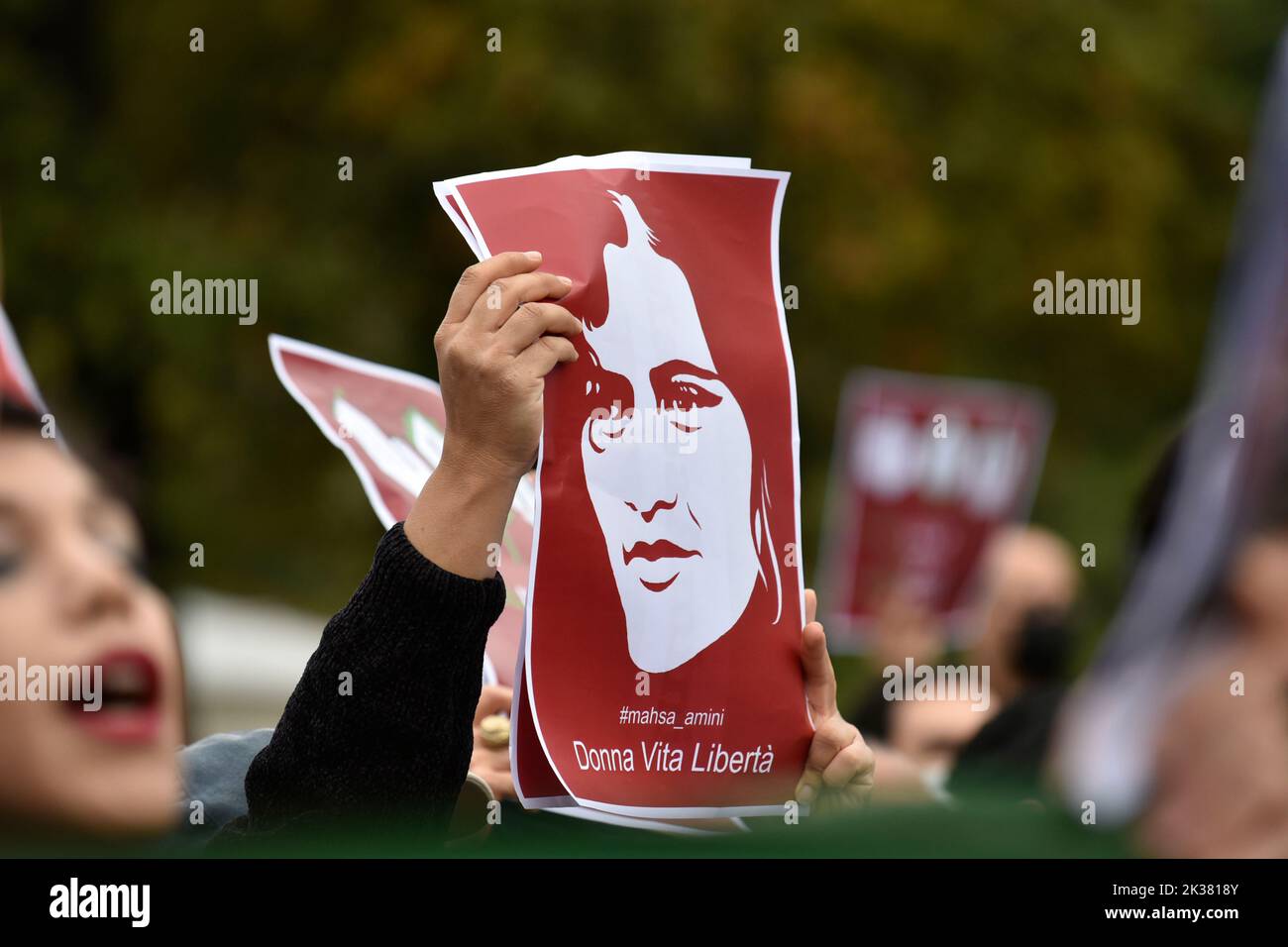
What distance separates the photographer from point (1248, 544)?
0.68 meters

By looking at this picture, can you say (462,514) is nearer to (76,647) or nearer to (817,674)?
(817,674)

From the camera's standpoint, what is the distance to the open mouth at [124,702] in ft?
4.37

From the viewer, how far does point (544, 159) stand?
937 cm

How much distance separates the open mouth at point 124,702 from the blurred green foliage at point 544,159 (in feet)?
22.8

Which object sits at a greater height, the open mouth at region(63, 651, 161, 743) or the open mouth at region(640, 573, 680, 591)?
the open mouth at region(640, 573, 680, 591)

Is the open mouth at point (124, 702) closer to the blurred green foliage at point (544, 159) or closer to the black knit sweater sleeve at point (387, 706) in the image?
the black knit sweater sleeve at point (387, 706)

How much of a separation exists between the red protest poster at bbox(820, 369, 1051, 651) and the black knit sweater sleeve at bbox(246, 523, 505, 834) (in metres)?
4.27

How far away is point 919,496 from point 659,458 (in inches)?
167

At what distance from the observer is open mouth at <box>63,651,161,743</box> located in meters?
1.33

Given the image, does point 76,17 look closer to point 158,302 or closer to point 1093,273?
point 158,302

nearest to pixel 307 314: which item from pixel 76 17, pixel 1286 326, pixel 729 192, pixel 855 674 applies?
pixel 76 17

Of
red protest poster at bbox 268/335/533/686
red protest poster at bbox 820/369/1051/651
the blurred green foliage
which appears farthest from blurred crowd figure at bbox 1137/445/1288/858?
the blurred green foliage

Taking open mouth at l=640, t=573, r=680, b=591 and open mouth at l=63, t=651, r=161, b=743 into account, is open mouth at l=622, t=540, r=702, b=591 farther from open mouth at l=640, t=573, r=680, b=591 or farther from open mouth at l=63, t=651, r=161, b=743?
open mouth at l=63, t=651, r=161, b=743

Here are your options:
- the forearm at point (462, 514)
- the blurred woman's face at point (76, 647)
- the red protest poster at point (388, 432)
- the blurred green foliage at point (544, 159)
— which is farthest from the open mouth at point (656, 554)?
the blurred green foliage at point (544, 159)
